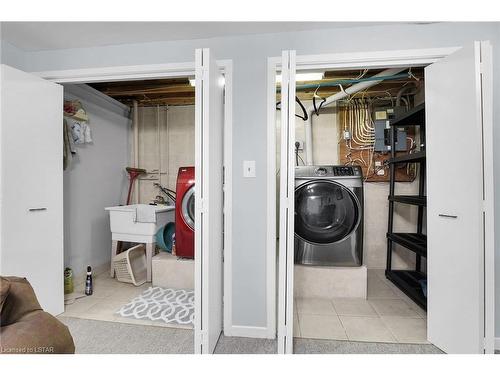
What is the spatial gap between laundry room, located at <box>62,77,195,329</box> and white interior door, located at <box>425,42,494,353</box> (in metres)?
1.77

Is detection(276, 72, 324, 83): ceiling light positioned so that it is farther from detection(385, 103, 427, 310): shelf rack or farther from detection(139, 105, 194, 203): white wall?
detection(139, 105, 194, 203): white wall

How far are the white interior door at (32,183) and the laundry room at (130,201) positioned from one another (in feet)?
1.38

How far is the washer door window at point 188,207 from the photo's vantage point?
2.46 metres

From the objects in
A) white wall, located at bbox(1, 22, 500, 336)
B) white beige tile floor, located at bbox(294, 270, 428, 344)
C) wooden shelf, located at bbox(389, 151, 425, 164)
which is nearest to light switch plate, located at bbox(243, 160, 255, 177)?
white wall, located at bbox(1, 22, 500, 336)

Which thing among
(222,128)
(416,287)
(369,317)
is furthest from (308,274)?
(222,128)

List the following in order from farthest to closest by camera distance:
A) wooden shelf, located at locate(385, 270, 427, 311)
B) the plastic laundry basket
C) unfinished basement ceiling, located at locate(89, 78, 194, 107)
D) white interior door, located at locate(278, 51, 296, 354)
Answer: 1. unfinished basement ceiling, located at locate(89, 78, 194, 107)
2. the plastic laundry basket
3. wooden shelf, located at locate(385, 270, 427, 311)
4. white interior door, located at locate(278, 51, 296, 354)

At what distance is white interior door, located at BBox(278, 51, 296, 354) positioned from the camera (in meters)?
1.26

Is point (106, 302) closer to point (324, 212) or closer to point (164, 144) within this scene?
point (164, 144)

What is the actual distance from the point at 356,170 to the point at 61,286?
2.83m

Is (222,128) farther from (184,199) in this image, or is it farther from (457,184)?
(457,184)

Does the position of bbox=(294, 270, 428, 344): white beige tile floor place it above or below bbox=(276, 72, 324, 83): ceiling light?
below

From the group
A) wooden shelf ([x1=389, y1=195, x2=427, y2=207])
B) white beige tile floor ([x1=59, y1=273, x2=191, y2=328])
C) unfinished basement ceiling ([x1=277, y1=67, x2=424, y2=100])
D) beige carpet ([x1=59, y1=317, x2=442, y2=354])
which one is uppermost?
unfinished basement ceiling ([x1=277, y1=67, x2=424, y2=100])

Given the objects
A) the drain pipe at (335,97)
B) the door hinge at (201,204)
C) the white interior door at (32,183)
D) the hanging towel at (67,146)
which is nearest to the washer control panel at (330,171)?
the drain pipe at (335,97)

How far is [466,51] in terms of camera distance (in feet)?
4.40
